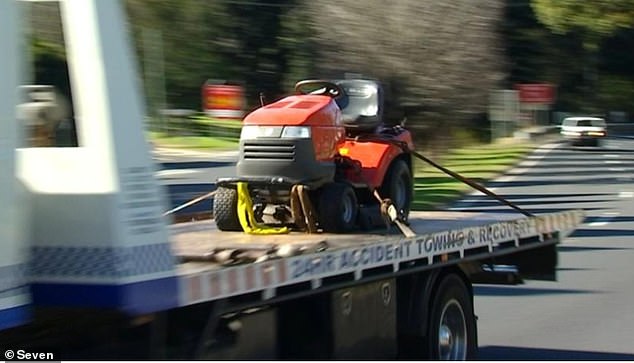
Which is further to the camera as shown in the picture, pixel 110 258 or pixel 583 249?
pixel 583 249

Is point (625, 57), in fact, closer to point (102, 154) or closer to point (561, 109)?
point (561, 109)

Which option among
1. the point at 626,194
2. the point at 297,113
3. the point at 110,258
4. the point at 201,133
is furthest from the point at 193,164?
the point at 110,258

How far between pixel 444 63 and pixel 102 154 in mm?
29379

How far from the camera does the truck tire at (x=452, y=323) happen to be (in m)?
8.53

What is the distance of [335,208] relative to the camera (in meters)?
8.48

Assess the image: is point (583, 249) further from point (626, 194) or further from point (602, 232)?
point (626, 194)

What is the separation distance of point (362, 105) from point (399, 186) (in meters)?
Answer: 0.68

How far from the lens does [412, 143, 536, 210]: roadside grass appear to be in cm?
2727

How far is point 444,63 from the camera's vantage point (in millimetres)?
33969

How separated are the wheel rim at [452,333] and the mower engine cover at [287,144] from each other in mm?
1287

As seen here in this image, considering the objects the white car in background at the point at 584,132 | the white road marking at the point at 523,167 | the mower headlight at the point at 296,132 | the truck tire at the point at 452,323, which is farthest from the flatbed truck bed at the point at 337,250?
the white car in background at the point at 584,132

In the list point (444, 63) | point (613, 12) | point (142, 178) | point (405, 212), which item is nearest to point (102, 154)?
point (142, 178)

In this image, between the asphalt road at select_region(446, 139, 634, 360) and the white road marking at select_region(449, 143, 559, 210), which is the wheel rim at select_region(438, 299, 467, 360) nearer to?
the asphalt road at select_region(446, 139, 634, 360)

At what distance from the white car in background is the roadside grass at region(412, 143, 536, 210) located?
6.03ft
